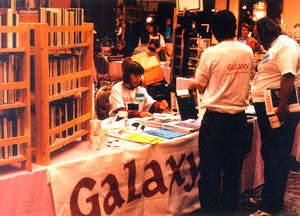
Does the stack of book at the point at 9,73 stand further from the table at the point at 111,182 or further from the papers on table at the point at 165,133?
the papers on table at the point at 165,133

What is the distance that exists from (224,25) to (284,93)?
73cm

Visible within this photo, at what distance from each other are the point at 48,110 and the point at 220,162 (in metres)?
1.27

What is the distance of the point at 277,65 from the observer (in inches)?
118

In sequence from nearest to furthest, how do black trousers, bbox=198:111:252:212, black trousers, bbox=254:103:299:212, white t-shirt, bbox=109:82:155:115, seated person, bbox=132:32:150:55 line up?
black trousers, bbox=198:111:252:212, black trousers, bbox=254:103:299:212, white t-shirt, bbox=109:82:155:115, seated person, bbox=132:32:150:55

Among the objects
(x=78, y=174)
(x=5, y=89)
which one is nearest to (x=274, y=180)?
(x=78, y=174)

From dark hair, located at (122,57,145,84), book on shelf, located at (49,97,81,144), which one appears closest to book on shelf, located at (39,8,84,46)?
book on shelf, located at (49,97,81,144)

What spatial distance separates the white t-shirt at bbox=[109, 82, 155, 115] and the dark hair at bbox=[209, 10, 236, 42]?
1368 mm

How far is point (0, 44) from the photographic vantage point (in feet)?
6.04

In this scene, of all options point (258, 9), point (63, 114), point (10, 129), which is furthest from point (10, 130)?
point (258, 9)

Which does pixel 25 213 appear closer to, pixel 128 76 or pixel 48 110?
pixel 48 110

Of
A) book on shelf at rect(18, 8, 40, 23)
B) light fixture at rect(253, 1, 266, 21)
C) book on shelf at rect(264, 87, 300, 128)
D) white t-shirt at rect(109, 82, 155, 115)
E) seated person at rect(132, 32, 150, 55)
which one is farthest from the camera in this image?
light fixture at rect(253, 1, 266, 21)

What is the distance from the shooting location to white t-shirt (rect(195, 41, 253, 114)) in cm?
259

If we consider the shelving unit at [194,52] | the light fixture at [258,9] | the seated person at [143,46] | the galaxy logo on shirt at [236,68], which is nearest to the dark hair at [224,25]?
the galaxy logo on shirt at [236,68]

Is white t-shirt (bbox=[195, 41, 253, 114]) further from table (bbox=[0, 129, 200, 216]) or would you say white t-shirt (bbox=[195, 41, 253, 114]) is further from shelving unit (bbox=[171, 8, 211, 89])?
shelving unit (bbox=[171, 8, 211, 89])
